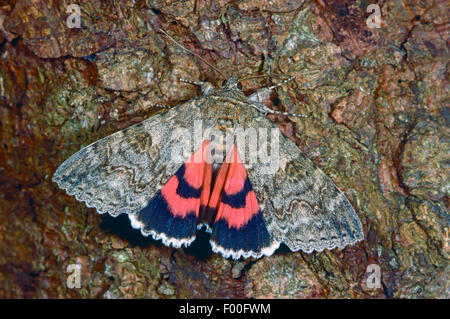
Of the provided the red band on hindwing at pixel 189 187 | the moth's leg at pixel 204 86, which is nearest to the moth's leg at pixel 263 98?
the moth's leg at pixel 204 86

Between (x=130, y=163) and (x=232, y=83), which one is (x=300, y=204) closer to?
(x=232, y=83)

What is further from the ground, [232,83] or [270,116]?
[232,83]

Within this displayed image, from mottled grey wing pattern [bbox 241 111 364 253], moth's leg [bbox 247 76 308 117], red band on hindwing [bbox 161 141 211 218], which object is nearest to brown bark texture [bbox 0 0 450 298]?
moth's leg [bbox 247 76 308 117]

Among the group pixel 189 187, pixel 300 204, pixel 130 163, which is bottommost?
pixel 300 204

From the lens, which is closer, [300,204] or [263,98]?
[300,204]

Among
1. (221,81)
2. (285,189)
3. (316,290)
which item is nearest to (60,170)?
(221,81)

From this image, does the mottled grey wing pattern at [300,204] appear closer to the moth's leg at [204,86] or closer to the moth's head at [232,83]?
the moth's head at [232,83]

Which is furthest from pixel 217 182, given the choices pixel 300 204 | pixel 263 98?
pixel 263 98

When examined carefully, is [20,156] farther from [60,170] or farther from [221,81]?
[221,81]
